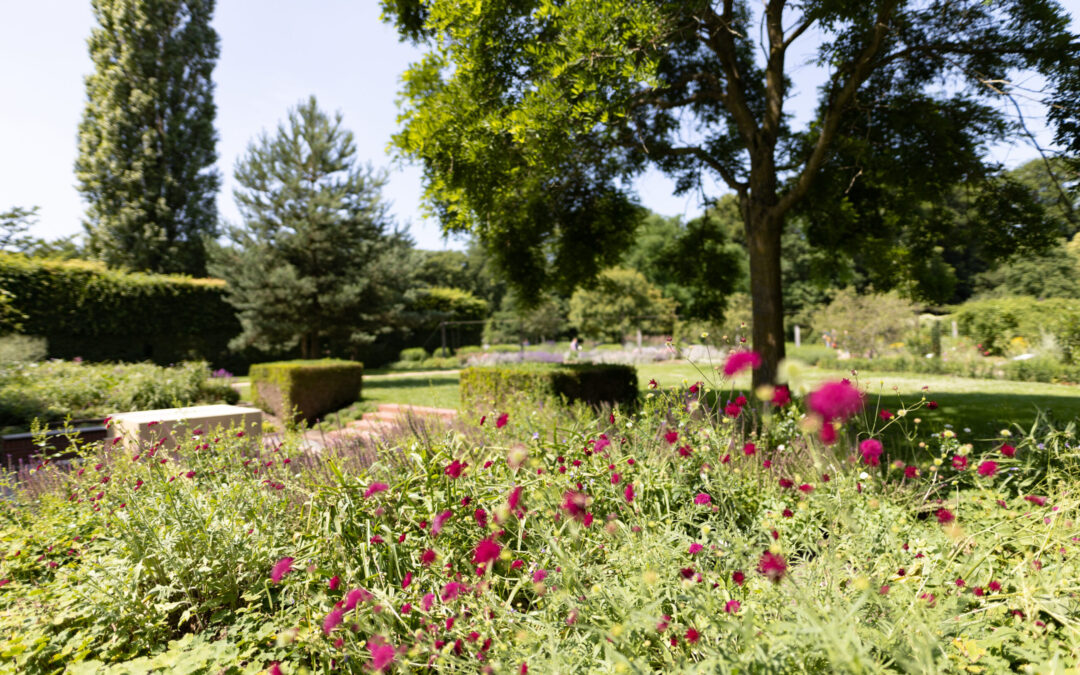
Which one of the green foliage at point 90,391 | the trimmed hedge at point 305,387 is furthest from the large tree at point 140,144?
the trimmed hedge at point 305,387

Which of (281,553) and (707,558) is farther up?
(707,558)

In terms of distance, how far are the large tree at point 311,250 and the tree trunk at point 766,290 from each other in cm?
956

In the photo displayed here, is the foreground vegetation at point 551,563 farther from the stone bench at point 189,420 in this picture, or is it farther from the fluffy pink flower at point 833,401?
the stone bench at point 189,420

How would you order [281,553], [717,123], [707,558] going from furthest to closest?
[717,123] < [281,553] < [707,558]

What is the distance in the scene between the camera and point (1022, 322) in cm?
1468

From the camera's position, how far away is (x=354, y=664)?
188 centimetres

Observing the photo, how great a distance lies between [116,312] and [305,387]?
7952 millimetres

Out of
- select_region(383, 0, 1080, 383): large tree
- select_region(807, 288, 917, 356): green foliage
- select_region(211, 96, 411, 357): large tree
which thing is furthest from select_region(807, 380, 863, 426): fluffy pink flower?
select_region(807, 288, 917, 356): green foliage

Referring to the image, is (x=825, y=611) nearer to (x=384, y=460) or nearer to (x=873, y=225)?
(x=384, y=460)

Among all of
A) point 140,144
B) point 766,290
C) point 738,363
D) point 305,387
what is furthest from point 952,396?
point 140,144

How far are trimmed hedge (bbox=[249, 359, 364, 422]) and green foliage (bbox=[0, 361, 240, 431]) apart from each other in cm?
68

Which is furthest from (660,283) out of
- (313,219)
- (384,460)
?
(384,460)

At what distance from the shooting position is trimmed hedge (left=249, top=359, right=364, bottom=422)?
9.89 meters

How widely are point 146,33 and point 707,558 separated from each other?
Result: 25.9 meters
